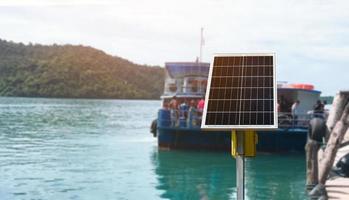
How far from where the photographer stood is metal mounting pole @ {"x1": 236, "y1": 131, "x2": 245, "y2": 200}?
5.66 meters

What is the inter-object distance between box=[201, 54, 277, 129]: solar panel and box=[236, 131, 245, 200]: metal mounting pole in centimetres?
25

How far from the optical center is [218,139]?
88.3ft

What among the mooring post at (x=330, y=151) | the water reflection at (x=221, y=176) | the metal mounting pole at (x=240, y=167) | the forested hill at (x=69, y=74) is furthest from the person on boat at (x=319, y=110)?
the forested hill at (x=69, y=74)

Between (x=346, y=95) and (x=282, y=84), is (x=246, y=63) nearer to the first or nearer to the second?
(x=346, y=95)

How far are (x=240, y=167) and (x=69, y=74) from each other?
490 ft

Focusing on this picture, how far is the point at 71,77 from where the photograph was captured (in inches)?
5984

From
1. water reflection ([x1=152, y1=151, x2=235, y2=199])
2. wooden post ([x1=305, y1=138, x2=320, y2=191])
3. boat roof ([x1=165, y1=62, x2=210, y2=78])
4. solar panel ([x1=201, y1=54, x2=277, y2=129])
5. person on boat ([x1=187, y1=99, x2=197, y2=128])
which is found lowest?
water reflection ([x1=152, y1=151, x2=235, y2=199])

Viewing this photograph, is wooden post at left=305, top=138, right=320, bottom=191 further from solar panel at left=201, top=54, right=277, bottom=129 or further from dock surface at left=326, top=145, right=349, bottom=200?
solar panel at left=201, top=54, right=277, bottom=129

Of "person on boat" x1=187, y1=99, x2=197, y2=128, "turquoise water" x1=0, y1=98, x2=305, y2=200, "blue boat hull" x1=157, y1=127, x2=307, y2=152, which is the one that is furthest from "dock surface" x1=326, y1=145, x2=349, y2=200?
"person on boat" x1=187, y1=99, x2=197, y2=128

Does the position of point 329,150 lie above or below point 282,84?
below

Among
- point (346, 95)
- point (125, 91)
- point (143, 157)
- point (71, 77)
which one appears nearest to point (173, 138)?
point (143, 157)

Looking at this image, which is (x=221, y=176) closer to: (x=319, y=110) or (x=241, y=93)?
(x=319, y=110)

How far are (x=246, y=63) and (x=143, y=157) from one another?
21371 millimetres

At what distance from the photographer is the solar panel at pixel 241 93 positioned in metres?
5.53
